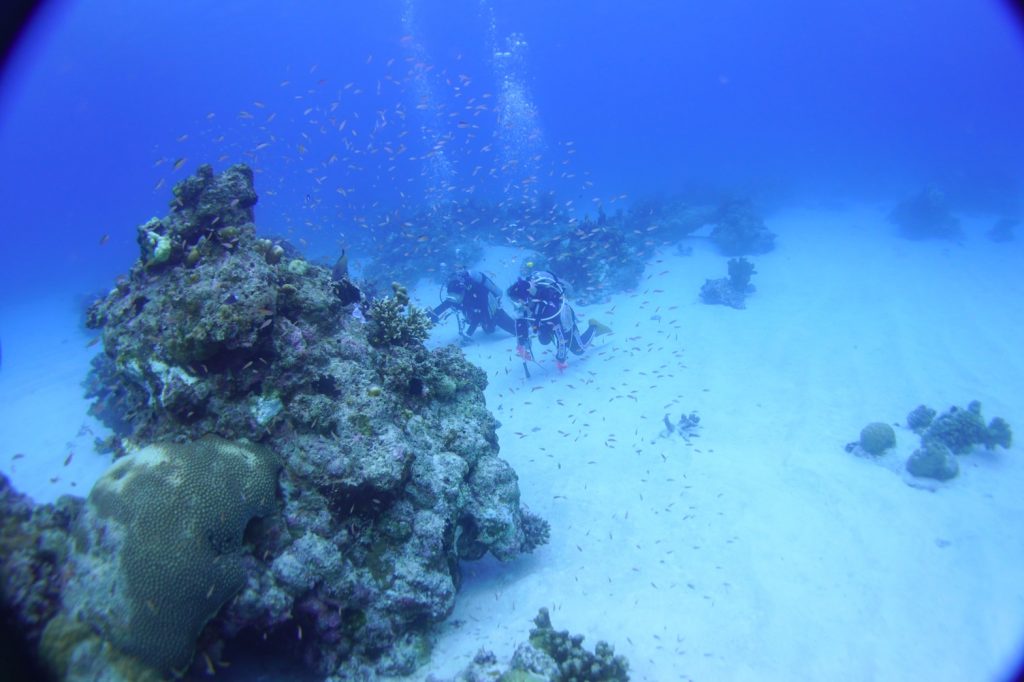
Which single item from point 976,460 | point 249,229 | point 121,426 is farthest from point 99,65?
point 976,460

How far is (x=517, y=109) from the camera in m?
89.4

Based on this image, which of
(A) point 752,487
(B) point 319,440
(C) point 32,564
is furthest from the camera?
(A) point 752,487

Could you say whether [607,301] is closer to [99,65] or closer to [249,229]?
[249,229]

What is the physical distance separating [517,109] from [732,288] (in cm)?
8441

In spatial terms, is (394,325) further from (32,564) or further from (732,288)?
(732,288)

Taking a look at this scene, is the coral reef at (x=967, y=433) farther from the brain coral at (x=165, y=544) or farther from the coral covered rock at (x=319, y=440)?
the brain coral at (x=165, y=544)

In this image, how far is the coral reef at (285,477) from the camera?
358 centimetres

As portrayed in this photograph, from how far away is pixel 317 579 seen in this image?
405 centimetres

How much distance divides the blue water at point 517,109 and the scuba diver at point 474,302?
4.59 meters

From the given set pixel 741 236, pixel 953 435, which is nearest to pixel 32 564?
pixel 953 435

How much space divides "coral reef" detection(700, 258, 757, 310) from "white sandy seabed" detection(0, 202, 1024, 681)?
0.52 m

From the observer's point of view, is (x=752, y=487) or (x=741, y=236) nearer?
(x=752, y=487)

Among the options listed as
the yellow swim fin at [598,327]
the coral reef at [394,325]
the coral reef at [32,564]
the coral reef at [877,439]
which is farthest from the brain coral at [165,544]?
the coral reef at [877,439]

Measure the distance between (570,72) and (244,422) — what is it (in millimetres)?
160765
